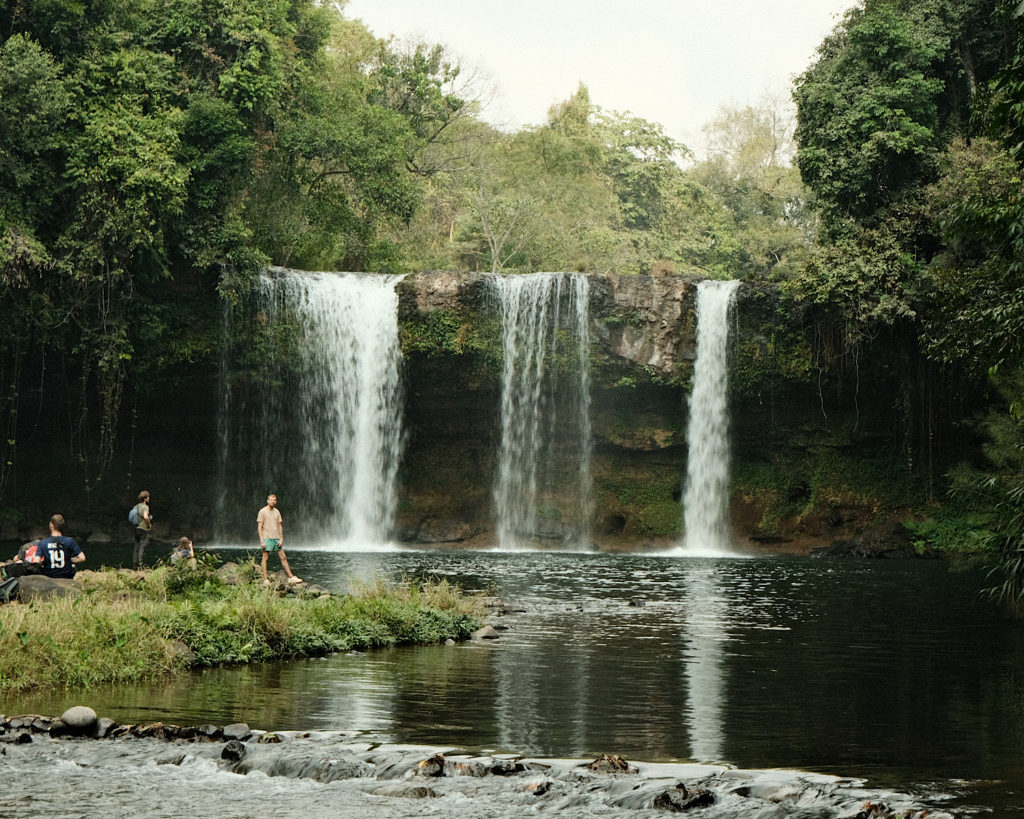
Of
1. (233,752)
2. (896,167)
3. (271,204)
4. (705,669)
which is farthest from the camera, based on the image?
(271,204)

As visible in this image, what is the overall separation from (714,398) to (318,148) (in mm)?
13991

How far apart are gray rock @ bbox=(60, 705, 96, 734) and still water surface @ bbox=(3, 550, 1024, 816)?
525 millimetres

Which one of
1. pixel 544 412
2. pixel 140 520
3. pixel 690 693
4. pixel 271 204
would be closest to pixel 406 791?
pixel 690 693

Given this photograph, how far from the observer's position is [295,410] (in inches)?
1362

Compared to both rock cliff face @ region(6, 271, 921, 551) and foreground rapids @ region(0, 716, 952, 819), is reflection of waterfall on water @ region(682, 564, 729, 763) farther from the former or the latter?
rock cliff face @ region(6, 271, 921, 551)

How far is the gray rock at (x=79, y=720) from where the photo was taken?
8312 mm

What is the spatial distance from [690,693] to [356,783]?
12.7 feet

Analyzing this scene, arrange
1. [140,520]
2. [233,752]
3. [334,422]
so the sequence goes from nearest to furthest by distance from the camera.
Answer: [233,752] < [140,520] < [334,422]

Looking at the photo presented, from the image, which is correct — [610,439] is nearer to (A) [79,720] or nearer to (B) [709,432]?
(B) [709,432]

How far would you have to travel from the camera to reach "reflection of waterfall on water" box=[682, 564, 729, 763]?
27.3ft

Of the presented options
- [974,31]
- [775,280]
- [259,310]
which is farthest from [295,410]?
[974,31]

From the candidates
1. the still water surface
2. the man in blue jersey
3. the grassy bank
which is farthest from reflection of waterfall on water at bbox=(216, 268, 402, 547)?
the man in blue jersey

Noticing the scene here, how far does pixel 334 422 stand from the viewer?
113 ft

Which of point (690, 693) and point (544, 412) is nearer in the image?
point (690, 693)
